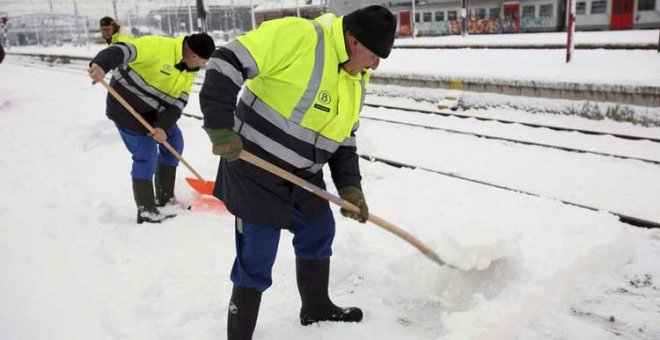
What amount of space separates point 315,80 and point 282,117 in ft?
0.73

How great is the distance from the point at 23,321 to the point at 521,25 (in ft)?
93.7

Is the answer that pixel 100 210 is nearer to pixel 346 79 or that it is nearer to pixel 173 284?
pixel 173 284

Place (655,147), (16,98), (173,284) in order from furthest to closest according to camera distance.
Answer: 1. (16,98)
2. (655,147)
3. (173,284)

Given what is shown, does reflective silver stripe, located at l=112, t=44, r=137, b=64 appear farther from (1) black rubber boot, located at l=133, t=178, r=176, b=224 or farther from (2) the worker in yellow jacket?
(2) the worker in yellow jacket

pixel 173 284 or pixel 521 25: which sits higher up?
pixel 521 25

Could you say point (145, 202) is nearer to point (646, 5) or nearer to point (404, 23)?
point (646, 5)

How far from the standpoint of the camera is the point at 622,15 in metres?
23.0

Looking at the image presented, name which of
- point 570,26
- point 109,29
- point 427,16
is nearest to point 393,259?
point 109,29

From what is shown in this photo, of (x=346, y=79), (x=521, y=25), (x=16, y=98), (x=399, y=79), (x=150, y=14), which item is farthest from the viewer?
(x=150, y=14)

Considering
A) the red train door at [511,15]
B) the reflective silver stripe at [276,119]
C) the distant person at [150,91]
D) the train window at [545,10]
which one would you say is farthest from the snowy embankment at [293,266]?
the red train door at [511,15]

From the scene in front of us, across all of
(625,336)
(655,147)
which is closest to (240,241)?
(625,336)

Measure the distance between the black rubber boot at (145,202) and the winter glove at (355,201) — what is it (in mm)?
2362

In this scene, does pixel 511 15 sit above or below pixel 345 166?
above

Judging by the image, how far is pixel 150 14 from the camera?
63750 mm
